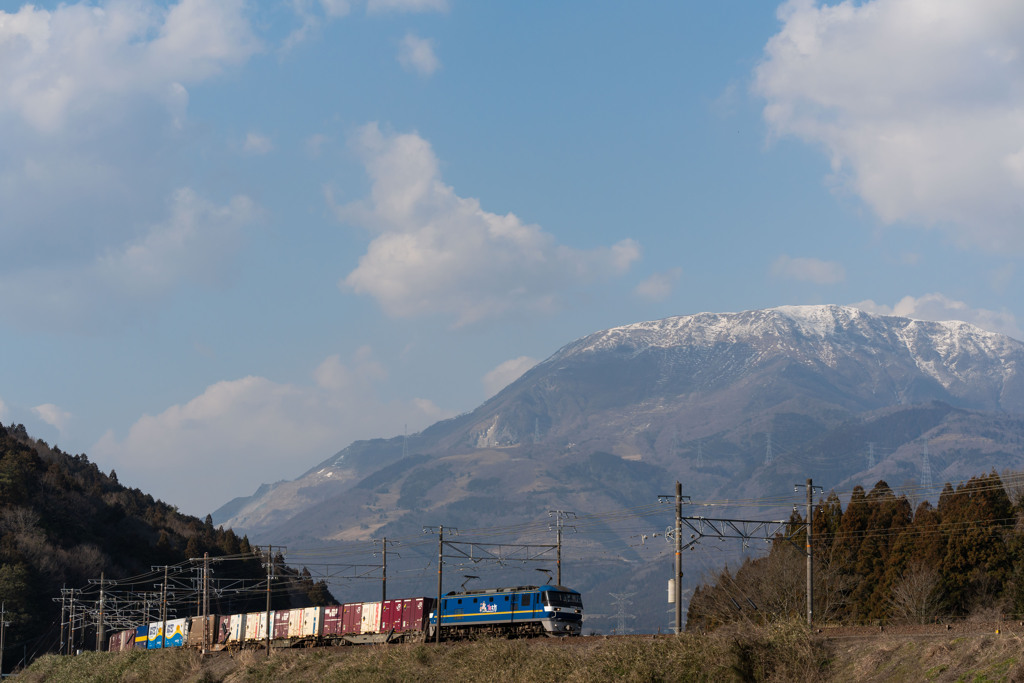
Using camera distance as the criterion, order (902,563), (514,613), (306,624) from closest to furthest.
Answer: (514,613) < (306,624) < (902,563)

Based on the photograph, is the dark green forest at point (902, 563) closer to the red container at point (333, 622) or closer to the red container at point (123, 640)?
the red container at point (333, 622)

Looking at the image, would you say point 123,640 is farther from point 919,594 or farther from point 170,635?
point 919,594

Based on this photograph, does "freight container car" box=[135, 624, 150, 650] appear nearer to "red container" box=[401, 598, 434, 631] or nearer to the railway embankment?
"red container" box=[401, 598, 434, 631]

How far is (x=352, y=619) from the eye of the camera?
78812mm

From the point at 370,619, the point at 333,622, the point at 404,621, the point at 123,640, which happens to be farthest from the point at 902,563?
the point at 123,640

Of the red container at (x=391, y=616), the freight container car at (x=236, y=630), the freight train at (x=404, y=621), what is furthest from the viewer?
the freight container car at (x=236, y=630)

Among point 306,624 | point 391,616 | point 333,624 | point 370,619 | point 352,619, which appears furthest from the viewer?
point 306,624

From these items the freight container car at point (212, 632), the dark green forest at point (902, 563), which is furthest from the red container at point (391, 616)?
the dark green forest at point (902, 563)

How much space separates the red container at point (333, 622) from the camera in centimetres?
7944

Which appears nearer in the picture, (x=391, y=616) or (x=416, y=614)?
(x=416, y=614)

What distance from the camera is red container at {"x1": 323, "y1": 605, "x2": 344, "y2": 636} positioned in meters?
79.4

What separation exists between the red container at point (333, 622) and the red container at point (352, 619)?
32 cm

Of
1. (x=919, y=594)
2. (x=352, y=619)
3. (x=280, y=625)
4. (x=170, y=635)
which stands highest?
(x=919, y=594)

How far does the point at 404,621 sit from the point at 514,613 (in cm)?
1067
